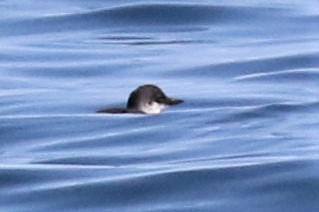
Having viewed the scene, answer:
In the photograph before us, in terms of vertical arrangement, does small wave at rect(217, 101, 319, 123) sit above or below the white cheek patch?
below

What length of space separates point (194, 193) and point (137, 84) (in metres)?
6.49

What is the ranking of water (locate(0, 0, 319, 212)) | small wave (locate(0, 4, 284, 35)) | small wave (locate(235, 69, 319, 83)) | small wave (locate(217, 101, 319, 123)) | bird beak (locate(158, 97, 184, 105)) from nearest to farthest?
1. water (locate(0, 0, 319, 212))
2. small wave (locate(217, 101, 319, 123))
3. bird beak (locate(158, 97, 184, 105))
4. small wave (locate(235, 69, 319, 83))
5. small wave (locate(0, 4, 284, 35))

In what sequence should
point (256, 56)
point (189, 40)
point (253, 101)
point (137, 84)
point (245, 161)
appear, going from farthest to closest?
point (189, 40) → point (256, 56) → point (137, 84) → point (253, 101) → point (245, 161)

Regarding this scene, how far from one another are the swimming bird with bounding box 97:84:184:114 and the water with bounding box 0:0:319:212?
0.10m

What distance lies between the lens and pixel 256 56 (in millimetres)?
22625

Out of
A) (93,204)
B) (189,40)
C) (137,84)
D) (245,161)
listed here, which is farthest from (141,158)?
(189,40)

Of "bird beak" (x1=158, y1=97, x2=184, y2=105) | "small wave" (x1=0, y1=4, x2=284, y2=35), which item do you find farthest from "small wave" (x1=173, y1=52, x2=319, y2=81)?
"small wave" (x1=0, y1=4, x2=284, y2=35)

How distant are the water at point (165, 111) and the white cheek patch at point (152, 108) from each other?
0.29 ft

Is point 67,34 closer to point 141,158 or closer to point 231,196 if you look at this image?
point 141,158

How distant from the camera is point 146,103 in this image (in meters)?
17.6

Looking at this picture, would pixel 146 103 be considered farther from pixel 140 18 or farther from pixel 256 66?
pixel 140 18

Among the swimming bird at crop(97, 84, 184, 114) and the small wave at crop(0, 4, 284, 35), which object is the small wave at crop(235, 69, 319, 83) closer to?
the swimming bird at crop(97, 84, 184, 114)

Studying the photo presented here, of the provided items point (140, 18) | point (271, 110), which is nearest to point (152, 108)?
point (271, 110)

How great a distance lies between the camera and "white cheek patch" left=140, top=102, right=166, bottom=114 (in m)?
17.7
